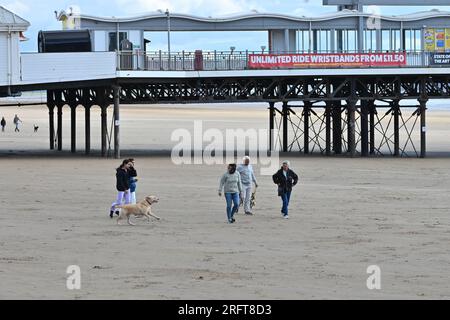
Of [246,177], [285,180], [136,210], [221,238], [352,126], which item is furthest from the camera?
[352,126]

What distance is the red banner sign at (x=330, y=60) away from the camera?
4594 cm

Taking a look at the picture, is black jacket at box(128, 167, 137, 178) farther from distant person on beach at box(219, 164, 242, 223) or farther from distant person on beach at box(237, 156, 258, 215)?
distant person on beach at box(237, 156, 258, 215)

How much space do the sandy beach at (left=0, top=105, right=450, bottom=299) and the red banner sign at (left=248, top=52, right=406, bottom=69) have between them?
859cm

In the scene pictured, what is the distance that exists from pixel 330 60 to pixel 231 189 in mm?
24198

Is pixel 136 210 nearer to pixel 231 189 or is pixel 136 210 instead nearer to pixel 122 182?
pixel 122 182

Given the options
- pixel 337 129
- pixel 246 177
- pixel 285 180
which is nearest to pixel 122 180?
pixel 246 177

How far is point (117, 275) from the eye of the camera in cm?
1617

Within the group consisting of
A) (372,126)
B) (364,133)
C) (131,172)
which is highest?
(372,126)

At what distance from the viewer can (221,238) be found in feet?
67.3

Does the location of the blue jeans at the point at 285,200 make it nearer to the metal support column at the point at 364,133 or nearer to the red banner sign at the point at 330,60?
the red banner sign at the point at 330,60

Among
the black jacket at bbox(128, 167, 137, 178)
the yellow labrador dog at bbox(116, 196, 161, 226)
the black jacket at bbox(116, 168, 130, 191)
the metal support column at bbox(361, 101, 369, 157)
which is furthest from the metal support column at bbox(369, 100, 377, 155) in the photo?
the yellow labrador dog at bbox(116, 196, 161, 226)
